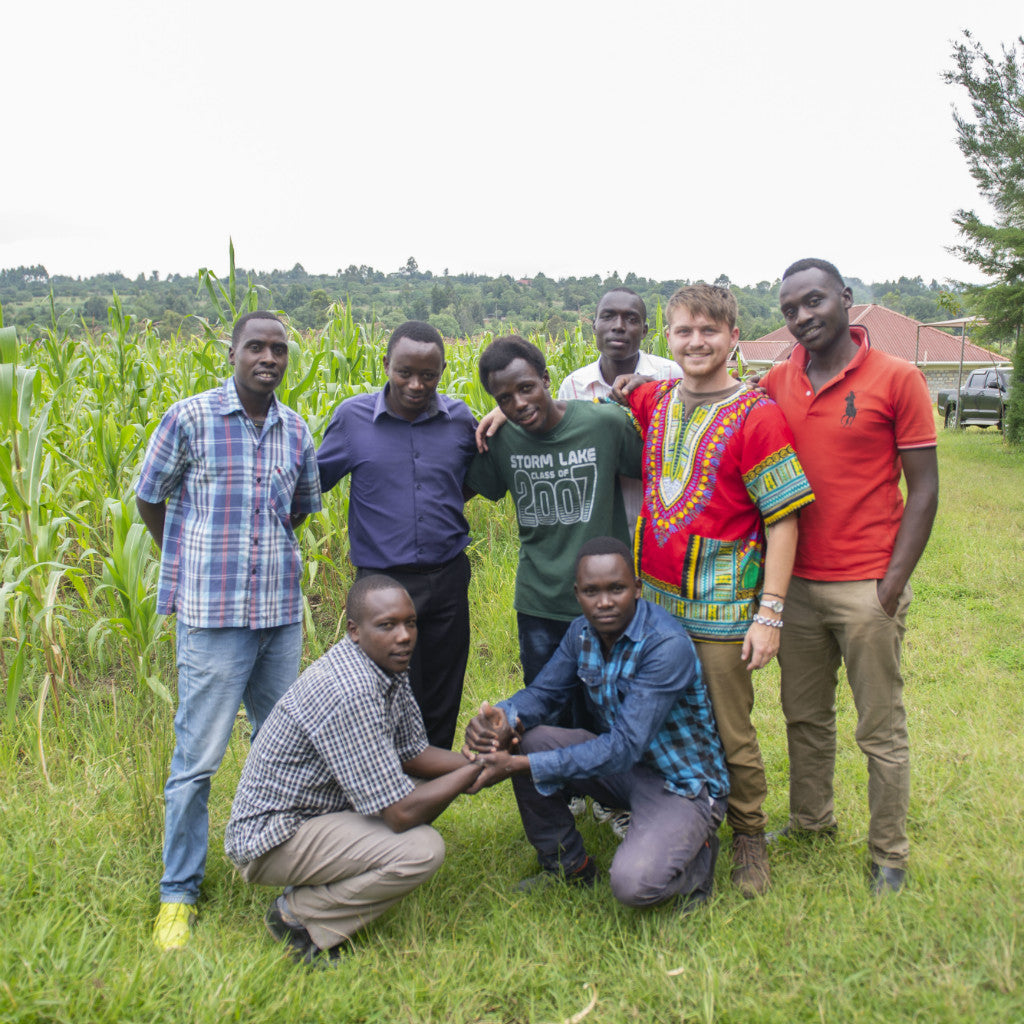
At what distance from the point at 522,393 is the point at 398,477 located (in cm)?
63

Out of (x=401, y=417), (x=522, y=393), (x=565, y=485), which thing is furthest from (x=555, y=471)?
(x=401, y=417)

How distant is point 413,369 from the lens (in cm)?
304

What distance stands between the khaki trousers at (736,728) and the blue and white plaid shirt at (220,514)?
152 cm

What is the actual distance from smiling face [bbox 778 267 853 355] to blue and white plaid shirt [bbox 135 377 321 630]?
6.19 ft

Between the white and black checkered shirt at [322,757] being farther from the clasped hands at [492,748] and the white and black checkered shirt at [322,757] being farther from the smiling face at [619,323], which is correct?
the smiling face at [619,323]

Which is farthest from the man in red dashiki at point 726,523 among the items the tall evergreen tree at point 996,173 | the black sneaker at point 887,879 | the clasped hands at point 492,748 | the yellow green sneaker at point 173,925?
the tall evergreen tree at point 996,173

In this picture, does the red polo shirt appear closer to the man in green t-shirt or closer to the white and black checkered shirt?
the man in green t-shirt

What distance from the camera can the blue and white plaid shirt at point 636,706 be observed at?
2607 millimetres

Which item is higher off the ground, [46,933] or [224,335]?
[224,335]

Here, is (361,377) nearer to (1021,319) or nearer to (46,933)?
(46,933)

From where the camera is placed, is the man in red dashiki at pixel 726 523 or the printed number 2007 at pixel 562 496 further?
the printed number 2007 at pixel 562 496

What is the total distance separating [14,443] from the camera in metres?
3.41

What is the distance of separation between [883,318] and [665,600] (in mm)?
58045

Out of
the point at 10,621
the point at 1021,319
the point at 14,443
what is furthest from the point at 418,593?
the point at 1021,319
